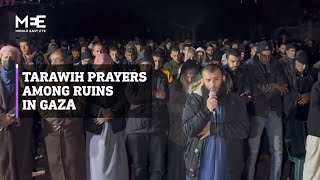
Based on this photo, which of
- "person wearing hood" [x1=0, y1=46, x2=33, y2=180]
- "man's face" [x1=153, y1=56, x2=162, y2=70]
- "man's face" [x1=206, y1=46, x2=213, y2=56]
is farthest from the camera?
"man's face" [x1=206, y1=46, x2=213, y2=56]

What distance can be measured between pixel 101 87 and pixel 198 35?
460 inches

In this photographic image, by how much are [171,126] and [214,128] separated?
2.68 ft

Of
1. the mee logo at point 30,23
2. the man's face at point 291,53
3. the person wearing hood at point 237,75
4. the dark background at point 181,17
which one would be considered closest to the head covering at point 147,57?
the person wearing hood at point 237,75

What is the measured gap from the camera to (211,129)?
14.9 ft

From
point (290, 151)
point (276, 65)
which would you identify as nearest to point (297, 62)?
point (276, 65)

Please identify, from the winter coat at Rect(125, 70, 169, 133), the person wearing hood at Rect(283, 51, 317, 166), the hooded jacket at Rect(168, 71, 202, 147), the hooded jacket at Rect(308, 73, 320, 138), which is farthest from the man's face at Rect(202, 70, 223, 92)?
the person wearing hood at Rect(283, 51, 317, 166)

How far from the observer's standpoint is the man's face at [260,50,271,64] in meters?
5.70

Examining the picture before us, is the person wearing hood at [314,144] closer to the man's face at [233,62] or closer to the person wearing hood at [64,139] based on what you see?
the man's face at [233,62]

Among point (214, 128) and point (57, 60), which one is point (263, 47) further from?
point (57, 60)

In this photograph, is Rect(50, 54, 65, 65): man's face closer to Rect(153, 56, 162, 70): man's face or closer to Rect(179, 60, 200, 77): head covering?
Rect(153, 56, 162, 70): man's face

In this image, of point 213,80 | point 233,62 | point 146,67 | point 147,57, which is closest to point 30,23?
point 147,57

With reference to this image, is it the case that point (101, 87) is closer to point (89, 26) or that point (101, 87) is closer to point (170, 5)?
point (89, 26)

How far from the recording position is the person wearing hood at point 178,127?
5.25m

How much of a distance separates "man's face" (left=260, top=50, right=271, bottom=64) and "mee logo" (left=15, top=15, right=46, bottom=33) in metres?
4.61
